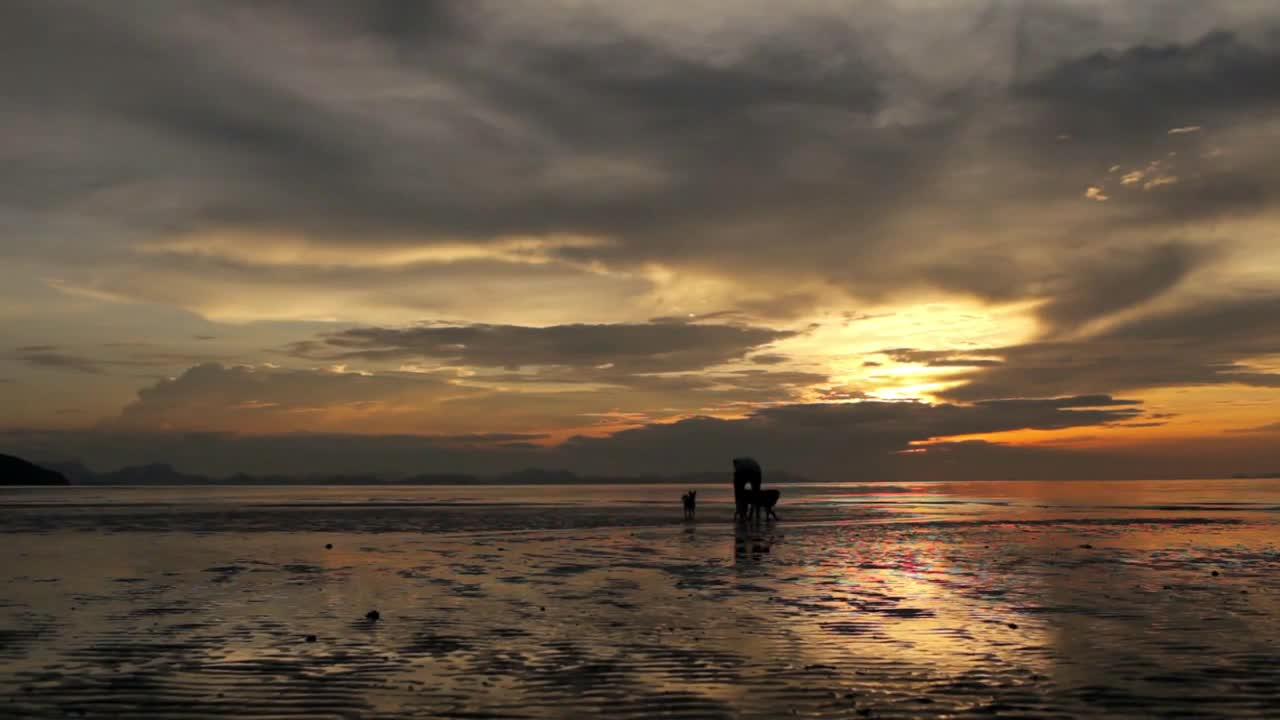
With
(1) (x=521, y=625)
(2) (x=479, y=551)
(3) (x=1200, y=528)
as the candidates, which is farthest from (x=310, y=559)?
(3) (x=1200, y=528)

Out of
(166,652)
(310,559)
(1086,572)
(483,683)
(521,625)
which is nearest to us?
(483,683)

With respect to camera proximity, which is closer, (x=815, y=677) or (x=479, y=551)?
(x=815, y=677)

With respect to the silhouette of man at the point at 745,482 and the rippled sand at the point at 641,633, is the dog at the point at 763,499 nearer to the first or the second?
the silhouette of man at the point at 745,482

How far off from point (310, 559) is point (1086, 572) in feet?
83.5

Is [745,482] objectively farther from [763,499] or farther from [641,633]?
[641,633]

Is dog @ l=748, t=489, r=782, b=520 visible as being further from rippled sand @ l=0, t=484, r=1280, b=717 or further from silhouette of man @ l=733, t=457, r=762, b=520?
rippled sand @ l=0, t=484, r=1280, b=717

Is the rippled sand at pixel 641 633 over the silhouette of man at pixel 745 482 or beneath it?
beneath

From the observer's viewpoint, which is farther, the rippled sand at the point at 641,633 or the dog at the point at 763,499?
the dog at the point at 763,499

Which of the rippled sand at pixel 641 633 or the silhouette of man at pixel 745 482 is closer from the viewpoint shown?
the rippled sand at pixel 641 633

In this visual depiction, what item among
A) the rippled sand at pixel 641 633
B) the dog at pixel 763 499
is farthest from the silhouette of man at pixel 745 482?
the rippled sand at pixel 641 633

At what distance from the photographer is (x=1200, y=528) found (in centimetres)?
5288

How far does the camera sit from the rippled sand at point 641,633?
12.6m

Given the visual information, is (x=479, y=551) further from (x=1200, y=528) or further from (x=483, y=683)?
(x=1200, y=528)

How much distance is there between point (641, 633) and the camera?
17719mm
